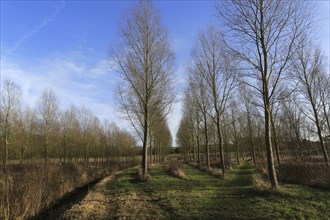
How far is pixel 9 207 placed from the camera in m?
6.65

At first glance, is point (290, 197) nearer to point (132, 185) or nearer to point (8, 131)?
point (132, 185)

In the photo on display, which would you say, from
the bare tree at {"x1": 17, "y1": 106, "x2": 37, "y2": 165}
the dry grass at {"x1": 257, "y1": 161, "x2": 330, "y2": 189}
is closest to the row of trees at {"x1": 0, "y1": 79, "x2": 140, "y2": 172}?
the bare tree at {"x1": 17, "y1": 106, "x2": 37, "y2": 165}

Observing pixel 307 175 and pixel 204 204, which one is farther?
pixel 307 175

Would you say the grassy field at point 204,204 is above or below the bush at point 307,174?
below

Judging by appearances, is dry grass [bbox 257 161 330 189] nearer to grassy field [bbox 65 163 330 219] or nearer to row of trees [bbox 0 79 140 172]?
grassy field [bbox 65 163 330 219]

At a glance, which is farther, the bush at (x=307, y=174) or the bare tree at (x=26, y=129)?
the bare tree at (x=26, y=129)

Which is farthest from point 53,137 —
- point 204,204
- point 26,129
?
point 204,204

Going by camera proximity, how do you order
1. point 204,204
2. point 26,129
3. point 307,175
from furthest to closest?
1. point 26,129
2. point 307,175
3. point 204,204

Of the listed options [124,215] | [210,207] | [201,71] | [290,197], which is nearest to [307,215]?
[290,197]

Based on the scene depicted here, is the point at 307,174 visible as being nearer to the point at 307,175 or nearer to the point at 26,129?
the point at 307,175

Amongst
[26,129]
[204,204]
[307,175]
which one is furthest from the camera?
[26,129]

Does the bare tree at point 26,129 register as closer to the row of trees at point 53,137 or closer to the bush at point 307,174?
the row of trees at point 53,137

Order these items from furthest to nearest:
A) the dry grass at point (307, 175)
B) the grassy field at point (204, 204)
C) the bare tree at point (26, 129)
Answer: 1. the bare tree at point (26, 129)
2. the dry grass at point (307, 175)
3. the grassy field at point (204, 204)

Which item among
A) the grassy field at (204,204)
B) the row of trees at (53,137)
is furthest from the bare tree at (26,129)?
the grassy field at (204,204)
